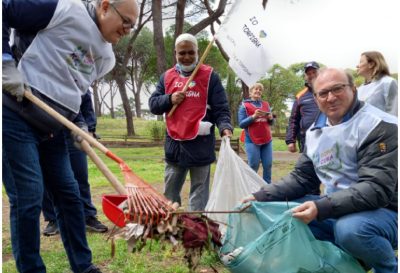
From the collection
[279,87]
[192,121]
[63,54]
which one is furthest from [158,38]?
[279,87]

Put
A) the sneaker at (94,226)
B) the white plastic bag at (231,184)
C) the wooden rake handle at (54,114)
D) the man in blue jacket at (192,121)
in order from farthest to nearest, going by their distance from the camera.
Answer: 1. the sneaker at (94,226)
2. the man in blue jacket at (192,121)
3. the white plastic bag at (231,184)
4. the wooden rake handle at (54,114)

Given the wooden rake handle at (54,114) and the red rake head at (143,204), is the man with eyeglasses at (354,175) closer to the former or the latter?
the red rake head at (143,204)

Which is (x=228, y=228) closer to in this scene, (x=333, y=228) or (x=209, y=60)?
(x=333, y=228)

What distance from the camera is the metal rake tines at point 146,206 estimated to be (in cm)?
201

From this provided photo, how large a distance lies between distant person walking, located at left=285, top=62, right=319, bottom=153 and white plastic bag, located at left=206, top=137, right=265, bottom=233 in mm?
1601

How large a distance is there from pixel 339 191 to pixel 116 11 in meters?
1.44

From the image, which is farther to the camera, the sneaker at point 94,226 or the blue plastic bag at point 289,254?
the sneaker at point 94,226

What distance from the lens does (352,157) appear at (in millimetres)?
2174

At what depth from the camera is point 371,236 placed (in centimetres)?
196

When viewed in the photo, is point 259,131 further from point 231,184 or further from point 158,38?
point 158,38

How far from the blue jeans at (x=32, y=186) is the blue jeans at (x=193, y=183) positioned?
1.12 meters

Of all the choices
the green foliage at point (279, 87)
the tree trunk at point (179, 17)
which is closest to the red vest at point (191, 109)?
the tree trunk at point (179, 17)

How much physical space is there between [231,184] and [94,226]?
1.35 meters

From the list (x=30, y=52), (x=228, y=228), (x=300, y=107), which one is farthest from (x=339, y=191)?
(x=300, y=107)
